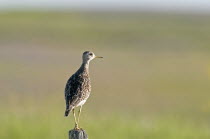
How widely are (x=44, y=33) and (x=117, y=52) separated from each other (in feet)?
51.3

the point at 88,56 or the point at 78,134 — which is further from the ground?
the point at 88,56

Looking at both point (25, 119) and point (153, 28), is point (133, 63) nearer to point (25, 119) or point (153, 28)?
point (25, 119)

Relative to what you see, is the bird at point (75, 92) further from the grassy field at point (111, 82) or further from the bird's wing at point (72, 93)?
the grassy field at point (111, 82)

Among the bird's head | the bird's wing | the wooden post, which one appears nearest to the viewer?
the wooden post

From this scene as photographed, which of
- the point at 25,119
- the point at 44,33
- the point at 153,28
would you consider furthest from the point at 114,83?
the point at 153,28

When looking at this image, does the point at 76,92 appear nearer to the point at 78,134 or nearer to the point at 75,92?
the point at 75,92

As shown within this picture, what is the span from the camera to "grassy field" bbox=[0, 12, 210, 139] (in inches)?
600

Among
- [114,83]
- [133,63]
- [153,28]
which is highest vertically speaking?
[153,28]

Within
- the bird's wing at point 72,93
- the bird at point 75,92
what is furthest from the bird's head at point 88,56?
the bird's wing at point 72,93

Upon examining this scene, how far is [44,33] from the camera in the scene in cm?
6338

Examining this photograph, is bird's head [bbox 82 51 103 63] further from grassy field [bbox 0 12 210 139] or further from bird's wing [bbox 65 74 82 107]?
grassy field [bbox 0 12 210 139]

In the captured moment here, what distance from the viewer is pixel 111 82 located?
31906 mm

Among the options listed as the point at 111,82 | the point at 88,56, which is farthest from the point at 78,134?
the point at 111,82

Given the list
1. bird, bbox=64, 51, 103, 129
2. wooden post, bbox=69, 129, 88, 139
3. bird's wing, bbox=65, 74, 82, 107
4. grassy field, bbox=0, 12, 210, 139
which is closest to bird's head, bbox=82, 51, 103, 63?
bird, bbox=64, 51, 103, 129
